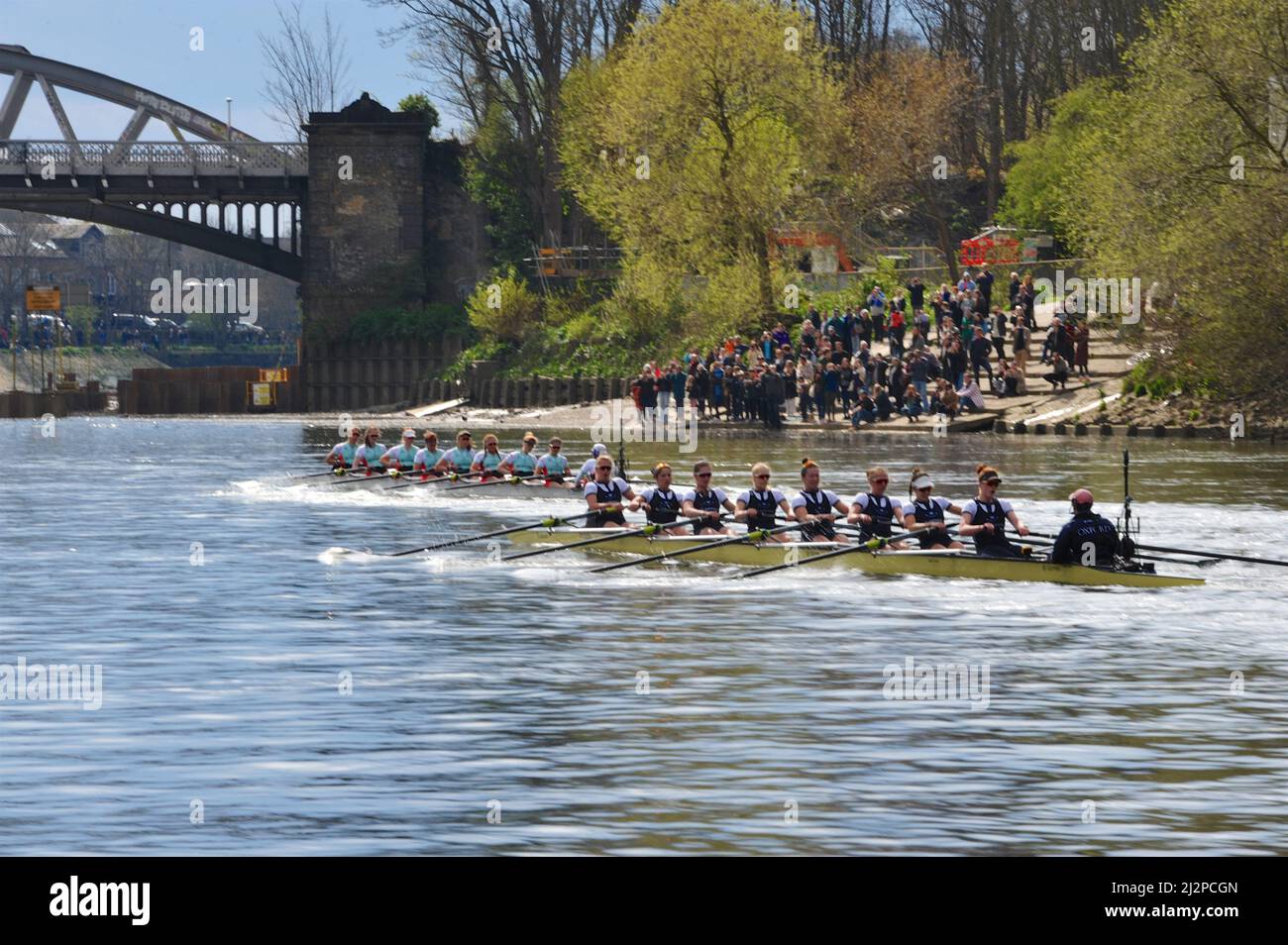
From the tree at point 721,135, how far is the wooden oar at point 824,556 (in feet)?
135

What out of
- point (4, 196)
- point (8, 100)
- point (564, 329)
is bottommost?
point (564, 329)

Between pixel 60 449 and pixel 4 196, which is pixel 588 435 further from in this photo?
pixel 4 196

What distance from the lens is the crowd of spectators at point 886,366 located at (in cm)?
5554

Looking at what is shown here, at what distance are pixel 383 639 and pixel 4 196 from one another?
73840mm

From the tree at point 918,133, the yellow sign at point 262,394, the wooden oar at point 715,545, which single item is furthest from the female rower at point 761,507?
the yellow sign at point 262,394

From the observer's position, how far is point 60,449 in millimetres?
66938

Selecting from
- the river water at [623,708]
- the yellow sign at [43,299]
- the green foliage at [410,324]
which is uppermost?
the yellow sign at [43,299]

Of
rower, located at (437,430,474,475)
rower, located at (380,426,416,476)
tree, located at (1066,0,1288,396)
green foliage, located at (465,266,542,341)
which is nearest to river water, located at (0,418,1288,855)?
rower, located at (437,430,474,475)

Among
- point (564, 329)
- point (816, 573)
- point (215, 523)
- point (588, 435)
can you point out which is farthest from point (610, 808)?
point (564, 329)

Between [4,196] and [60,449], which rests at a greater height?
[4,196]

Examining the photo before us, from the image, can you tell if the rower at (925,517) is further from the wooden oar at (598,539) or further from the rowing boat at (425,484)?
the rowing boat at (425,484)

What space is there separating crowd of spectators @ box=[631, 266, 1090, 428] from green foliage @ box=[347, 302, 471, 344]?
30.1 m

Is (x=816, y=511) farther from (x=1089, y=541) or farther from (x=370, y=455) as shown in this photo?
(x=370, y=455)

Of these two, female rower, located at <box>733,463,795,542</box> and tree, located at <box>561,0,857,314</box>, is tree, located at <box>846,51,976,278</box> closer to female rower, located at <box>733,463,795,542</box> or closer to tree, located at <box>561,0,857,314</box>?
tree, located at <box>561,0,857,314</box>
